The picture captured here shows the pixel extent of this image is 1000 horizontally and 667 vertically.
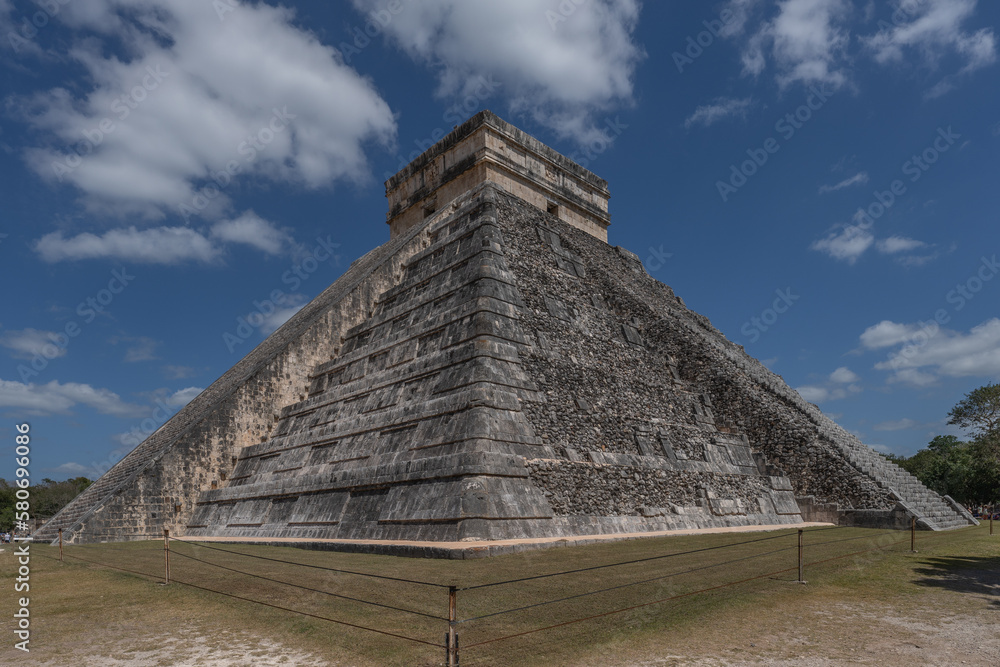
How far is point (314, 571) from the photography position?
21.9 ft

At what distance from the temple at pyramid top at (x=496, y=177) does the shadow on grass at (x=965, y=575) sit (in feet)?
43.9

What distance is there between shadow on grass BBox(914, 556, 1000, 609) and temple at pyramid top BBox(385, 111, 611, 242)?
13.4 metres

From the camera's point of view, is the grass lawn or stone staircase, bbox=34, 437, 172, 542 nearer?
the grass lawn

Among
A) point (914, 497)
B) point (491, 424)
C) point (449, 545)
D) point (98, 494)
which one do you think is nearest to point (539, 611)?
point (449, 545)

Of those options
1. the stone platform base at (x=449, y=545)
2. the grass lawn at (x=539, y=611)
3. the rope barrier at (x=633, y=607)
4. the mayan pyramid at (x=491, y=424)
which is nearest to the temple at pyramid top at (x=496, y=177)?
the mayan pyramid at (x=491, y=424)

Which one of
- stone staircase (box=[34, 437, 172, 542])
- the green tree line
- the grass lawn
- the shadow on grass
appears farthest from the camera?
the green tree line

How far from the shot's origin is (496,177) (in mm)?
17484

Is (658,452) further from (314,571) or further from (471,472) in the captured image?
(314,571)

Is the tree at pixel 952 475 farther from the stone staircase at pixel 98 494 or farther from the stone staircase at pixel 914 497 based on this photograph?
the stone staircase at pixel 98 494

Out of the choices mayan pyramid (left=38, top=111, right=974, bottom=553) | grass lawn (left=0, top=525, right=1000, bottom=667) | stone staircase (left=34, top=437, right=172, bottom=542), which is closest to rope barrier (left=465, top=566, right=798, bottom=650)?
grass lawn (left=0, top=525, right=1000, bottom=667)

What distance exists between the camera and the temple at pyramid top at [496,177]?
1755 cm

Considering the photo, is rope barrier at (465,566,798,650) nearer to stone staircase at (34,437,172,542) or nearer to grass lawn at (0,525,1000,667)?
grass lawn at (0,525,1000,667)

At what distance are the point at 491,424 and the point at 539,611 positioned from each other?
13.6ft

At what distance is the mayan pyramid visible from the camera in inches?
349
